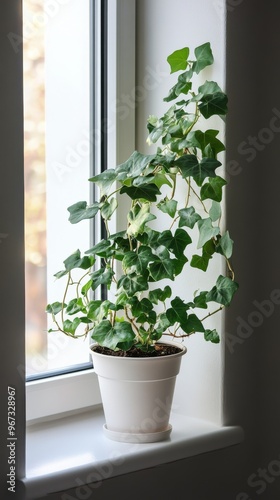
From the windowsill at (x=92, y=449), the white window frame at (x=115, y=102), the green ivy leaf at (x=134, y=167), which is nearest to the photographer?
the windowsill at (x=92, y=449)

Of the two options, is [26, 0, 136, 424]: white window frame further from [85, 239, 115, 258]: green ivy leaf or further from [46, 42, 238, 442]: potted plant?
[85, 239, 115, 258]: green ivy leaf

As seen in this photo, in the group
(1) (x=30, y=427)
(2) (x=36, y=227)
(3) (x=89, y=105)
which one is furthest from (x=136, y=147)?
(1) (x=30, y=427)

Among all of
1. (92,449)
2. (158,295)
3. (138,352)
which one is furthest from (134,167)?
(92,449)

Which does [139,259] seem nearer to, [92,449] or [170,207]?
[170,207]

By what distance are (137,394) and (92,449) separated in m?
0.14

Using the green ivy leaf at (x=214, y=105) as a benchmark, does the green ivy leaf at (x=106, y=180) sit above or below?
below

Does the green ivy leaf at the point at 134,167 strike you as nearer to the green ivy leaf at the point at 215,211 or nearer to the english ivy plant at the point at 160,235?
the english ivy plant at the point at 160,235

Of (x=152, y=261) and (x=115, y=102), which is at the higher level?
(x=115, y=102)

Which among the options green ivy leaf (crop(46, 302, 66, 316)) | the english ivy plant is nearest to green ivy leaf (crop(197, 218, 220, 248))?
the english ivy plant

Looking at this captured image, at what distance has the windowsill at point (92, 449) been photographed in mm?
1380

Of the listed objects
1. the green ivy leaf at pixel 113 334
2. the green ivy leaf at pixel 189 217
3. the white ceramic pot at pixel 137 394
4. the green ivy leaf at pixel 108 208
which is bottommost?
the white ceramic pot at pixel 137 394

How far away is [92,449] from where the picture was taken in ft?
4.94

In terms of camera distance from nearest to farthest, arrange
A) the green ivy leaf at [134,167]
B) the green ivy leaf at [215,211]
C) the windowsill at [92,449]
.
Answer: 1. the windowsill at [92,449]
2. the green ivy leaf at [134,167]
3. the green ivy leaf at [215,211]

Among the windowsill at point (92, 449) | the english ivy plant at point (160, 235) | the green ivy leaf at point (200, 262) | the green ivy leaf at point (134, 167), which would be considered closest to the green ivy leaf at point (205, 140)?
the english ivy plant at point (160, 235)
